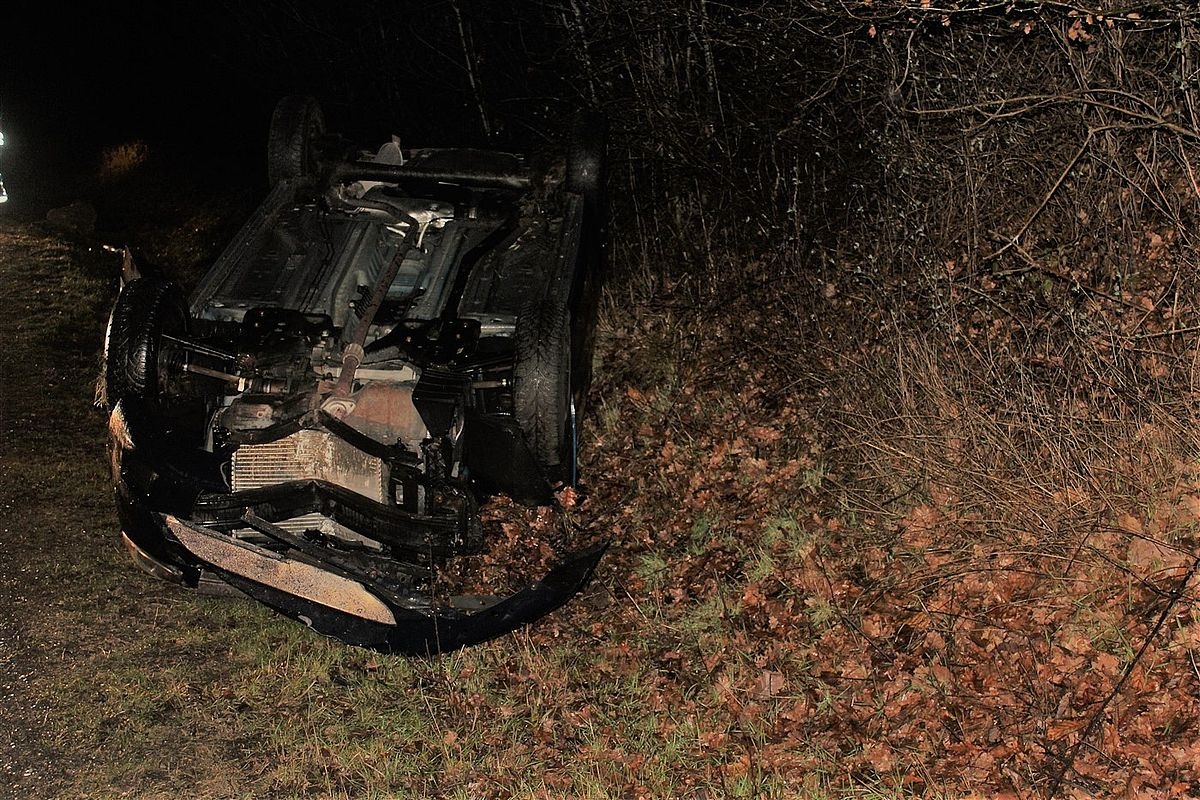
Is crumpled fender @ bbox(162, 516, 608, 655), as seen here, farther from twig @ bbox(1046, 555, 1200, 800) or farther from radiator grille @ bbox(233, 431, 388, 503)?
twig @ bbox(1046, 555, 1200, 800)

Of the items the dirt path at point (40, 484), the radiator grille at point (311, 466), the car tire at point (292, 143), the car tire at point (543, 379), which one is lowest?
the dirt path at point (40, 484)

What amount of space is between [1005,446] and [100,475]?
5555 mm

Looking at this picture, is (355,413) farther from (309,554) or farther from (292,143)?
(292,143)

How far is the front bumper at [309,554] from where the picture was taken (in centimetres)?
545

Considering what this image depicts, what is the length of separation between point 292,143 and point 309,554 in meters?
4.07

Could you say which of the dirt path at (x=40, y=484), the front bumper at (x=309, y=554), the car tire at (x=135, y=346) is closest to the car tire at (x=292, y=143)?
the dirt path at (x=40, y=484)

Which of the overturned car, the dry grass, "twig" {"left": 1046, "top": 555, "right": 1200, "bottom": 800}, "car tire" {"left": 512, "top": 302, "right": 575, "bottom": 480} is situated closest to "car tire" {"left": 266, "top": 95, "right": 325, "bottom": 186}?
the overturned car

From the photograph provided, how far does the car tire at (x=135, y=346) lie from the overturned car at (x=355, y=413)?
0.01m

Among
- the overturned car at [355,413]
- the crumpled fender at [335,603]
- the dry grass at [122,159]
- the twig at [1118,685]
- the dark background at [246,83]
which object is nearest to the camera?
the twig at [1118,685]

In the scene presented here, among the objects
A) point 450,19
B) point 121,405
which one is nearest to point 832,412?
point 121,405

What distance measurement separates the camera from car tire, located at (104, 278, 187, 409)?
6230 millimetres

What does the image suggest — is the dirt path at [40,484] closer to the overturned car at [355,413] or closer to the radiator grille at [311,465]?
the overturned car at [355,413]

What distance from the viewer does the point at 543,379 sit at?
6.09 m

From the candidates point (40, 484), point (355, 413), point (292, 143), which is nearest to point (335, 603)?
point (355, 413)
